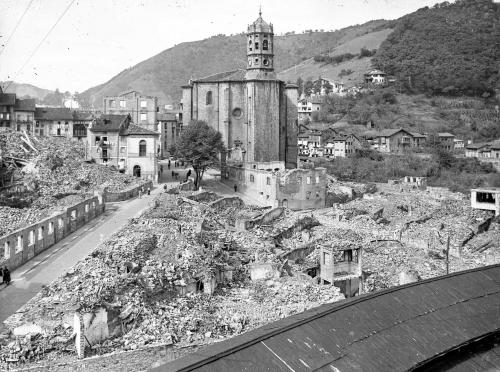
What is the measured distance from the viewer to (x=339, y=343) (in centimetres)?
1062

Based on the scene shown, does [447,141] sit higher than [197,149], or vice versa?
[447,141]

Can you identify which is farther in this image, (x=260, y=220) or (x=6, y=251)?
(x=260, y=220)

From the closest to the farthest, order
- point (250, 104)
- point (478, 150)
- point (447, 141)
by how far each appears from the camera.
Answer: point (250, 104) < point (478, 150) < point (447, 141)

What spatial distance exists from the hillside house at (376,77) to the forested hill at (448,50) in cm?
211

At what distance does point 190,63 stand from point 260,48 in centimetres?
12693

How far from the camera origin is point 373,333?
11.3 metres

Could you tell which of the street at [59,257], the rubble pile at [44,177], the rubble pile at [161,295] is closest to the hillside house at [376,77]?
the rubble pile at [44,177]

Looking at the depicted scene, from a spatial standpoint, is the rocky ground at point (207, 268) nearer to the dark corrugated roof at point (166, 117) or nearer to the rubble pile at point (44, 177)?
the rubble pile at point (44, 177)

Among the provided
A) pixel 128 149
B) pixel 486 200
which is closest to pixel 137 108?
pixel 128 149

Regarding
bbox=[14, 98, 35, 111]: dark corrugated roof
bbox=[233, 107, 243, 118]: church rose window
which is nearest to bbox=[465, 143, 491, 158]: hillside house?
bbox=[233, 107, 243, 118]: church rose window

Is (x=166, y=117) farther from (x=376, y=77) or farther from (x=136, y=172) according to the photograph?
(x=376, y=77)

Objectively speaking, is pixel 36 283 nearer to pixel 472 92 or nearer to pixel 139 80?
pixel 472 92

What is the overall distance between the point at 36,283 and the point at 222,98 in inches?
1448

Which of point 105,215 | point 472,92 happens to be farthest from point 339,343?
point 472,92
